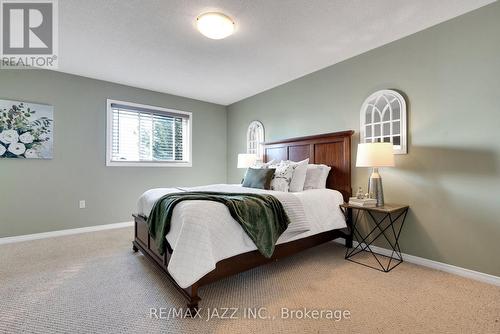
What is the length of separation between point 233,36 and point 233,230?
2123 millimetres

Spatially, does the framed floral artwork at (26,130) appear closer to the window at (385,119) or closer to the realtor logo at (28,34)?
the realtor logo at (28,34)

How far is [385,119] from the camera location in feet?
9.51

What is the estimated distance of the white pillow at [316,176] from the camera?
3.22 m

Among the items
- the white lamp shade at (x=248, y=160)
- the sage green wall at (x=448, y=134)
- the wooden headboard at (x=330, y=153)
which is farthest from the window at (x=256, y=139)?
the sage green wall at (x=448, y=134)

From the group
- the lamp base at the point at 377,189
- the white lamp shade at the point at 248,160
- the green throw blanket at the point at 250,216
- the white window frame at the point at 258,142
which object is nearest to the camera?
the green throw blanket at the point at 250,216

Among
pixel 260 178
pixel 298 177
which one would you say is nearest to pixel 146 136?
pixel 260 178

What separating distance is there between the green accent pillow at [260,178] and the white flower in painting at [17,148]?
3.20 metres

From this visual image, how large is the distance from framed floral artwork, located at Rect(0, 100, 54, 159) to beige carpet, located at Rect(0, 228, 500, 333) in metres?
1.43

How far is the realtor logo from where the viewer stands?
2.26 meters

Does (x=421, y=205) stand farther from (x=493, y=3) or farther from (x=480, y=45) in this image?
(x=493, y=3)

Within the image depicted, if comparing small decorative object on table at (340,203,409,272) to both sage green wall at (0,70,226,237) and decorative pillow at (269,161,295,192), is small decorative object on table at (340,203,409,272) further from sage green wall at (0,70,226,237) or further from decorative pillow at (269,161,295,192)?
sage green wall at (0,70,226,237)

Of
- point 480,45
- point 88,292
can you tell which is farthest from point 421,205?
point 88,292

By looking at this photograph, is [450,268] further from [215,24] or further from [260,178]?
[215,24]

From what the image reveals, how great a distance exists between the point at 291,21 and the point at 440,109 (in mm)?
1789
